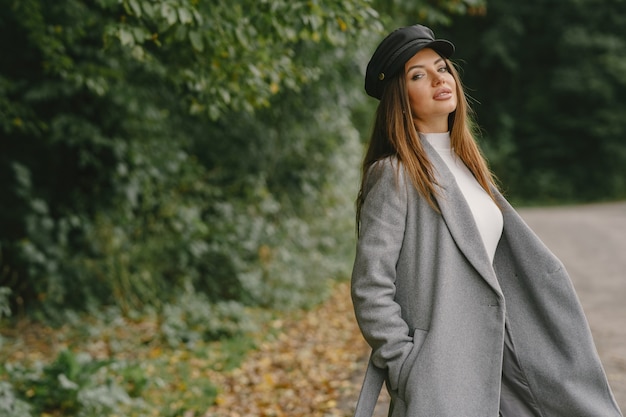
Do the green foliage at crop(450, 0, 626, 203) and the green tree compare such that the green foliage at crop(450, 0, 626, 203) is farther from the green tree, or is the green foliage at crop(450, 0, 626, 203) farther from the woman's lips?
the woman's lips

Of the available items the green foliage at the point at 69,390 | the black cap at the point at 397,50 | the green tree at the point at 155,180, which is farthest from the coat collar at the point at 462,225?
the green tree at the point at 155,180

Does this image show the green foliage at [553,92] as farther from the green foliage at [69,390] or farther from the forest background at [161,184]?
the green foliage at [69,390]

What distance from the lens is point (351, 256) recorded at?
35.9 ft

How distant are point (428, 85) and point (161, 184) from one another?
623 centimetres

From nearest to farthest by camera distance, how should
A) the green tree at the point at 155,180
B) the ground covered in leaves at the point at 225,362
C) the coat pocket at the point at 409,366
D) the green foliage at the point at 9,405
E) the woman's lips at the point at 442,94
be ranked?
the coat pocket at the point at 409,366
the woman's lips at the point at 442,94
the green foliage at the point at 9,405
the ground covered in leaves at the point at 225,362
the green tree at the point at 155,180

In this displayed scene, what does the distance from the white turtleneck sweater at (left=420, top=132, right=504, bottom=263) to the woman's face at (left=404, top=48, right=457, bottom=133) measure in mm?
102

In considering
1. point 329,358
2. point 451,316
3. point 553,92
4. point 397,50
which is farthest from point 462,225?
point 553,92

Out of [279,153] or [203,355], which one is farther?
[279,153]

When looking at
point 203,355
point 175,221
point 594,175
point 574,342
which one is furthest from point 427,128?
point 594,175

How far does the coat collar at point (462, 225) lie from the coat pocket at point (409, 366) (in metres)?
0.28

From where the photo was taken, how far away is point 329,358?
6297mm

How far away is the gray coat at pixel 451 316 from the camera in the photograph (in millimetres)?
2230

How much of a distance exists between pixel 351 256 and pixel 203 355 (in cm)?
490

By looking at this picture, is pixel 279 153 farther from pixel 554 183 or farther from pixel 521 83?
pixel 521 83
